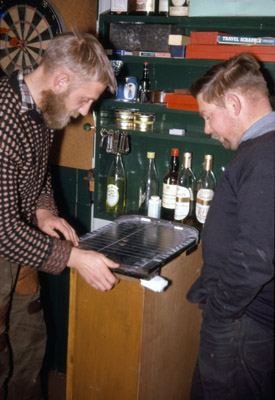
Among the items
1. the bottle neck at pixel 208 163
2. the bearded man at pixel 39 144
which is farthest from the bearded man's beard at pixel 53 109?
the bottle neck at pixel 208 163

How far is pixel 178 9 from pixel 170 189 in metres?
0.82

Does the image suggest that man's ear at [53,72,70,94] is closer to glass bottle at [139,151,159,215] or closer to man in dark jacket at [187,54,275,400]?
man in dark jacket at [187,54,275,400]

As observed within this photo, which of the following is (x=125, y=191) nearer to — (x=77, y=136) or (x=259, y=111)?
(x=77, y=136)

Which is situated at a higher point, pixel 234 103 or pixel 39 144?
pixel 234 103

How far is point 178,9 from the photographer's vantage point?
5.69ft

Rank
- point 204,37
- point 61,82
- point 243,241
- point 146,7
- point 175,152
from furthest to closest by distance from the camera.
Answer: point 175,152, point 146,7, point 204,37, point 61,82, point 243,241

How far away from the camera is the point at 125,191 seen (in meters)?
2.29

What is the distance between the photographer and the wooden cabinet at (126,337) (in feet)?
4.76

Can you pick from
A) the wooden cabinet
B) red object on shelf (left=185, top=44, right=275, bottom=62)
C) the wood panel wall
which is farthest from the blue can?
the wooden cabinet

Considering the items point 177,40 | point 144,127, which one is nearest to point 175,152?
point 144,127

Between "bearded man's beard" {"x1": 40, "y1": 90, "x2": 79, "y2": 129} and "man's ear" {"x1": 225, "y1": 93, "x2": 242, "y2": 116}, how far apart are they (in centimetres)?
59

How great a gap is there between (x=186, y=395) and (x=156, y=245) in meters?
0.84

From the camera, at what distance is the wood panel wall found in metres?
2.25

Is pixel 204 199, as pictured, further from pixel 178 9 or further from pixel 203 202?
pixel 178 9
